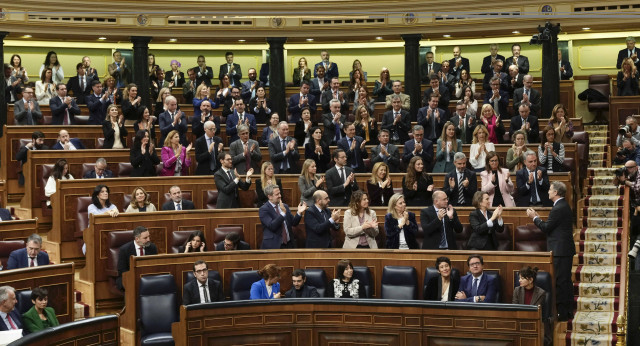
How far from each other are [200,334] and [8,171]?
4.39m

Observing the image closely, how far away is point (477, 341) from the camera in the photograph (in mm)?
Result: 6711

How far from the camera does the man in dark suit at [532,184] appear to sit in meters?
8.85

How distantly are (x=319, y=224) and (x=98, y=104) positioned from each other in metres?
4.03

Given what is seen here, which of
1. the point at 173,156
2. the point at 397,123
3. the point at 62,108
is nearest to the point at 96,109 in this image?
the point at 62,108

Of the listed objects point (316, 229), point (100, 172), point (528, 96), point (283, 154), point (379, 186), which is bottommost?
point (316, 229)

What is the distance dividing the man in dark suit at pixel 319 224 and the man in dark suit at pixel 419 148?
1616 millimetres

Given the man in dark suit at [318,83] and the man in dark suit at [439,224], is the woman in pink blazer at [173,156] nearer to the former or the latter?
the man in dark suit at [439,224]

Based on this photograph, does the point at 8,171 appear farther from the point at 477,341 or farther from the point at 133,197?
the point at 477,341

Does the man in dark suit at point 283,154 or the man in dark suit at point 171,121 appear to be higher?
the man in dark suit at point 171,121

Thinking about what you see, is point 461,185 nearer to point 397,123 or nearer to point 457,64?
point 397,123

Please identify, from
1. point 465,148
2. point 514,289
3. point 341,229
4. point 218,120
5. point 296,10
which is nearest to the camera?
point 514,289

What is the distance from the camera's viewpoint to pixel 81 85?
12.4 m

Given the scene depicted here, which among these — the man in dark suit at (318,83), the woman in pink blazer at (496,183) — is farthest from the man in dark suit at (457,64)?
the woman in pink blazer at (496,183)

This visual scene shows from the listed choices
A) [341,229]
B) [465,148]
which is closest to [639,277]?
[465,148]
